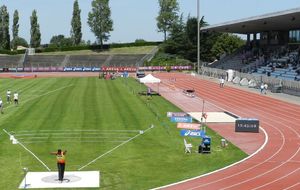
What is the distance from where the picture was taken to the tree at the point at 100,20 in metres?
139

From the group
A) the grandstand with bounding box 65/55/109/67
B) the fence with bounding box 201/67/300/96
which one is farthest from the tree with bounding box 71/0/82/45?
the fence with bounding box 201/67/300/96

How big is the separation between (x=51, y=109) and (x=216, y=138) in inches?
638

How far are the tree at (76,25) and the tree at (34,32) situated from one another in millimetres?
8994

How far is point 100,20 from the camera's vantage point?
139m

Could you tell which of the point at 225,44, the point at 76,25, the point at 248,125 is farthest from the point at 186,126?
the point at 76,25

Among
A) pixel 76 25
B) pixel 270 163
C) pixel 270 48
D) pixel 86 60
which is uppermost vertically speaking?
pixel 76 25

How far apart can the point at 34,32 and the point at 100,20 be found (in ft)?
57.5

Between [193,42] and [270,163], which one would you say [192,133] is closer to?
[270,163]

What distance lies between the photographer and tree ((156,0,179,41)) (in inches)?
5651

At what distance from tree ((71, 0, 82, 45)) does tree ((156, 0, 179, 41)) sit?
70.7 feet

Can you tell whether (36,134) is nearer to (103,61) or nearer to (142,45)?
(103,61)

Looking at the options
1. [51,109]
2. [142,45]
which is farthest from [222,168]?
[142,45]

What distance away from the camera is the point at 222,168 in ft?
71.2

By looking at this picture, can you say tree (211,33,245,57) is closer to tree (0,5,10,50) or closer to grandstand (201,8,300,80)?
grandstand (201,8,300,80)
